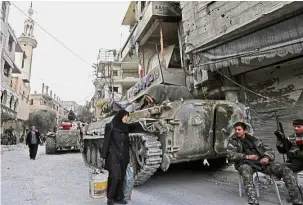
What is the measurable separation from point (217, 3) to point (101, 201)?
5.99 m

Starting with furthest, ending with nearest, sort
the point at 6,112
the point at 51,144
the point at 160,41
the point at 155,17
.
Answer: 1. the point at 6,112
2. the point at 51,144
3. the point at 160,41
4. the point at 155,17

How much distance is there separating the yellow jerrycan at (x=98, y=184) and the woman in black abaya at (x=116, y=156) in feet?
0.35

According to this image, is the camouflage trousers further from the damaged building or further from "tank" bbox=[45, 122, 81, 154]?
"tank" bbox=[45, 122, 81, 154]

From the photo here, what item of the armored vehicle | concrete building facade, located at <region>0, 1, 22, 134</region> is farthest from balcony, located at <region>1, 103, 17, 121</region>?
the armored vehicle

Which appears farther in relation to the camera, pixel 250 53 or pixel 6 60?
pixel 6 60

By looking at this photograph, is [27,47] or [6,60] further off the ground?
[27,47]

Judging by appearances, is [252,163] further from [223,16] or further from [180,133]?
[223,16]

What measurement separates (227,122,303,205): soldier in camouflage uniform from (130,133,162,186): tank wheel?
4.49ft

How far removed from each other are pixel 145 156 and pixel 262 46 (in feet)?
11.8

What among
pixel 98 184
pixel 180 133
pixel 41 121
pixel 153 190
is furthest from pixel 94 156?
pixel 41 121

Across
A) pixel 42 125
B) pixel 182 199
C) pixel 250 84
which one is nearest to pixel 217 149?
pixel 182 199

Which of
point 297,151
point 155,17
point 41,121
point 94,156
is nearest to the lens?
point 297,151

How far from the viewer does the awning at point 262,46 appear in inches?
195

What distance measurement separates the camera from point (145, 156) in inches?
178
